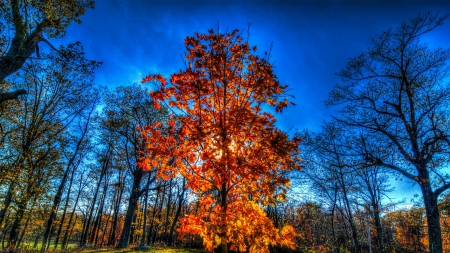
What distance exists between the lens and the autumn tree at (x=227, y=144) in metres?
4.12

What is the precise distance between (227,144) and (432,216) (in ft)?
31.2

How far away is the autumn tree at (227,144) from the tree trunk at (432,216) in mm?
7414

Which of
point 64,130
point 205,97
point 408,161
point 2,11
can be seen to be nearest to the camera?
point 205,97

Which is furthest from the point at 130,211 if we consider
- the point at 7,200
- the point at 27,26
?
the point at 27,26

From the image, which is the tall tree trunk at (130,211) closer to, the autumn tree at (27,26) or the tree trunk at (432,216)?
the autumn tree at (27,26)

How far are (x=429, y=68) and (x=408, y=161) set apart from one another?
14.4ft

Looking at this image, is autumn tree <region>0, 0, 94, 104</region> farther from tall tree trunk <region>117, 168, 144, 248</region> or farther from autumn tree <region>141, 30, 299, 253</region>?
tall tree trunk <region>117, 168, 144, 248</region>

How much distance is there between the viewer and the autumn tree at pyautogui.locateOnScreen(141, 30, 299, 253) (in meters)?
4.12

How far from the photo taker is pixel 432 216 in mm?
7836

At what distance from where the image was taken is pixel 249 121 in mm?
4160

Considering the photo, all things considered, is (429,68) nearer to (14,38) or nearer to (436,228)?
(436,228)

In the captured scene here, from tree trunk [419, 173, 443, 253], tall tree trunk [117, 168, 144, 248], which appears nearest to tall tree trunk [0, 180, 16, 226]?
tall tree trunk [117, 168, 144, 248]

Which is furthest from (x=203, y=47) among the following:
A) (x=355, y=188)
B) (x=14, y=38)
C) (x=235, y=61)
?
A: (x=355, y=188)

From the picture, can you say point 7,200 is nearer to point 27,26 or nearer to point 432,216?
point 27,26
